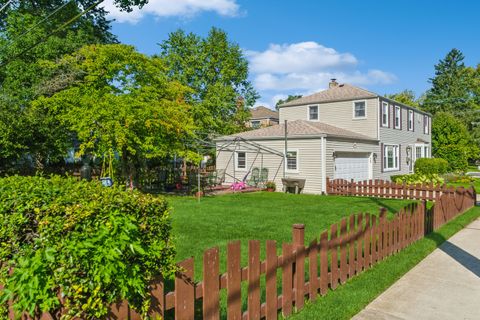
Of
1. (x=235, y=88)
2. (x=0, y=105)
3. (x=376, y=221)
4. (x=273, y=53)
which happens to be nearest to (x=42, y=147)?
(x=0, y=105)

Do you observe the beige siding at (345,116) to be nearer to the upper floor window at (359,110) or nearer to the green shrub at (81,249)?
the upper floor window at (359,110)

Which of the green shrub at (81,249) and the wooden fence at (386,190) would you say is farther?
the wooden fence at (386,190)

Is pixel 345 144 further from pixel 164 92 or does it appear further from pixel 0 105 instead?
pixel 0 105

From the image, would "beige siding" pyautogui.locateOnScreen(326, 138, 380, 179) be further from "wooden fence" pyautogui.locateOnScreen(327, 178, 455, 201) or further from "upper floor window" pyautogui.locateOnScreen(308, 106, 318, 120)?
"upper floor window" pyautogui.locateOnScreen(308, 106, 318, 120)

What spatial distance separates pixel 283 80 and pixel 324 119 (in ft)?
111

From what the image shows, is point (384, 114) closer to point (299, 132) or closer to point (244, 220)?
point (299, 132)

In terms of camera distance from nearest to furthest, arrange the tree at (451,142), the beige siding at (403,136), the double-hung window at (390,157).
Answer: the beige siding at (403,136)
the double-hung window at (390,157)
the tree at (451,142)

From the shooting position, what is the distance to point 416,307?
170 inches

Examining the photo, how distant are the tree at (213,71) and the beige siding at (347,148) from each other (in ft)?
47.0

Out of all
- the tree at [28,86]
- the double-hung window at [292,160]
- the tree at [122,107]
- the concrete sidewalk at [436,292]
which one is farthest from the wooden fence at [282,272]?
the tree at [28,86]

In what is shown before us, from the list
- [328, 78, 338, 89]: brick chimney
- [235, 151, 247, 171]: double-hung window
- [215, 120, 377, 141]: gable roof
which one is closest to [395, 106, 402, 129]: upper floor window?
[215, 120, 377, 141]: gable roof

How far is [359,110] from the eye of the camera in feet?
78.1

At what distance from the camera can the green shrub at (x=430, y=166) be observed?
2658cm

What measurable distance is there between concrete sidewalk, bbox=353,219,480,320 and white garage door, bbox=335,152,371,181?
13.6m
